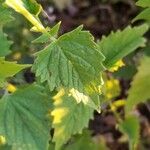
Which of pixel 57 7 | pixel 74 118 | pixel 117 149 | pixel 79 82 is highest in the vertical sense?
pixel 57 7

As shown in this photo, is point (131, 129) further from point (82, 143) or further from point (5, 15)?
point (5, 15)

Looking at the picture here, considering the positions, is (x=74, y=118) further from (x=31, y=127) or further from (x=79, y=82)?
(x=79, y=82)

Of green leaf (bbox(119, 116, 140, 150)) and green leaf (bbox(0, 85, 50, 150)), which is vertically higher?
green leaf (bbox(0, 85, 50, 150))

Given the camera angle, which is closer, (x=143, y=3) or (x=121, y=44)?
(x=143, y=3)

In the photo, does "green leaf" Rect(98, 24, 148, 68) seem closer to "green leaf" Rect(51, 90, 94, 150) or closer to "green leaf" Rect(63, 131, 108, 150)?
"green leaf" Rect(51, 90, 94, 150)

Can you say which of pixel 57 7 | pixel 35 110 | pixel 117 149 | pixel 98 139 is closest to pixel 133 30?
pixel 35 110

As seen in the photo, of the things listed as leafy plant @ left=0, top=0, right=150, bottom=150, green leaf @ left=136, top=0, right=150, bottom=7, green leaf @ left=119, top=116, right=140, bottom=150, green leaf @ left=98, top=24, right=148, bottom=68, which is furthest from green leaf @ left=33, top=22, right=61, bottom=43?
green leaf @ left=119, top=116, right=140, bottom=150

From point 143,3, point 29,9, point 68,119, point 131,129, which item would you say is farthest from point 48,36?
point 131,129
